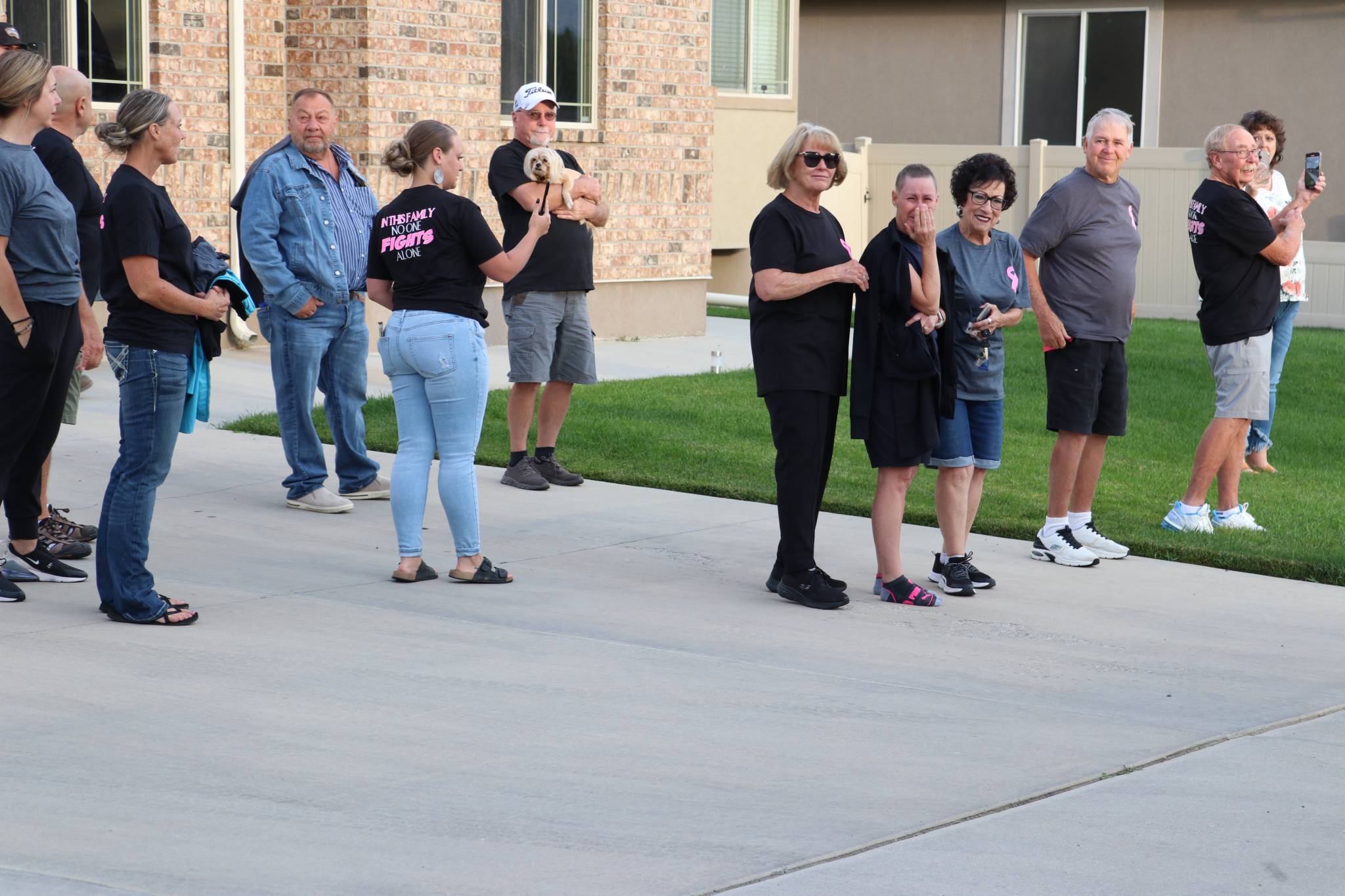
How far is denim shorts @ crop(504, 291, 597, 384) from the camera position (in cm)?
948

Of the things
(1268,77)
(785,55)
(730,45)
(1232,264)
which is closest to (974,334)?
(1232,264)

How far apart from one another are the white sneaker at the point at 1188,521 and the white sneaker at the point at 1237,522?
0.09 m

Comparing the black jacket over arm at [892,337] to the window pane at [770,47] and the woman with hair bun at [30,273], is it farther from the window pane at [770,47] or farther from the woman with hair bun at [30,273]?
the window pane at [770,47]

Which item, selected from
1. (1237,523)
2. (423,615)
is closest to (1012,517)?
(1237,523)

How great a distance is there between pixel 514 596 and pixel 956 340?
213cm

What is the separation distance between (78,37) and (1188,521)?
9.12 meters

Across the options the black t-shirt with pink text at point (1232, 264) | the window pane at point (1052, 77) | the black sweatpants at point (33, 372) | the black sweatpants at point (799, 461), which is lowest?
the black sweatpants at point (799, 461)

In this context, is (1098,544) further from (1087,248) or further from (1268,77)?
(1268,77)

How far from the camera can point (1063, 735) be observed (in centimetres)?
535

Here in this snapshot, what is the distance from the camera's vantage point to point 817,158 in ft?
22.5

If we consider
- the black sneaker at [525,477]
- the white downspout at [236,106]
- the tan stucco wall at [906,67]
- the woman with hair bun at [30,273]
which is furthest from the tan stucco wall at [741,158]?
the woman with hair bun at [30,273]

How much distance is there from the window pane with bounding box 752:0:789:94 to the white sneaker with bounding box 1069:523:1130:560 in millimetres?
14444

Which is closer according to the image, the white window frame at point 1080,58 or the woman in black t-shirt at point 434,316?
the woman in black t-shirt at point 434,316

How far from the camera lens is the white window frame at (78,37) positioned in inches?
516
